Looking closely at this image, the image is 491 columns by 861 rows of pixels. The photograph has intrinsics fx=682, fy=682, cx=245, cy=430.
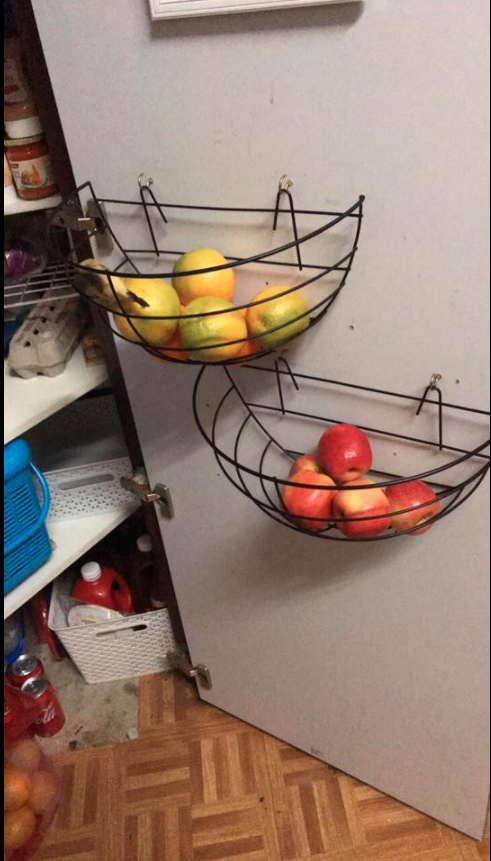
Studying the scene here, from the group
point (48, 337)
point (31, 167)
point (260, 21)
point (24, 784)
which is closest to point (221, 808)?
point (24, 784)

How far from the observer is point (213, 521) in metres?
1.03

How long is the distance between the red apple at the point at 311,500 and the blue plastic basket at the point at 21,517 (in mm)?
446

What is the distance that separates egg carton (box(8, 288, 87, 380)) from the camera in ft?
3.34

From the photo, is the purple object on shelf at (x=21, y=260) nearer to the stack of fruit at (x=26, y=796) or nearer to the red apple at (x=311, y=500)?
the red apple at (x=311, y=500)

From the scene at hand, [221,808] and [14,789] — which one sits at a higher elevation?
[14,789]

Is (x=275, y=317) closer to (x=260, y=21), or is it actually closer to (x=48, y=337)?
(x=260, y=21)

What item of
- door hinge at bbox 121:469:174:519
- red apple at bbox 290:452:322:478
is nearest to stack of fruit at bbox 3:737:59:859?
door hinge at bbox 121:469:174:519

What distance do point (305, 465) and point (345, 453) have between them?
0.07 meters

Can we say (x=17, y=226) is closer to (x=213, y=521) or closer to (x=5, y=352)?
(x=5, y=352)

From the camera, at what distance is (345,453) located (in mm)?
745

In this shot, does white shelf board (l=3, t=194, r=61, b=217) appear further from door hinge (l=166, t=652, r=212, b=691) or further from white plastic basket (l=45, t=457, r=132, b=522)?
door hinge (l=166, t=652, r=212, b=691)

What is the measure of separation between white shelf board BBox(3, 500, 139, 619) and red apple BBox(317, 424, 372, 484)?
1.70 ft

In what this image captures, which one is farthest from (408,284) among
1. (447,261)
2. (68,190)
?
(68,190)

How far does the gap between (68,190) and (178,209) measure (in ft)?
0.62
